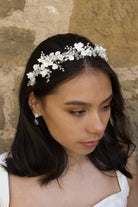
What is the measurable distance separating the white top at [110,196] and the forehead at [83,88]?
0.57m

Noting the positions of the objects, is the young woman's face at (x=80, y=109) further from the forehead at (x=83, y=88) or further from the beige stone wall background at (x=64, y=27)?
the beige stone wall background at (x=64, y=27)

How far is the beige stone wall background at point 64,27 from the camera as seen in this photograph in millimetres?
1475

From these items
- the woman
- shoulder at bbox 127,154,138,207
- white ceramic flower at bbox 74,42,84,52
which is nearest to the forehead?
the woman

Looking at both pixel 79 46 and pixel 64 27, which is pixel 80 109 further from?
pixel 64 27

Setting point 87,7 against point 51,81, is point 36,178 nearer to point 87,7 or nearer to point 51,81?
point 51,81

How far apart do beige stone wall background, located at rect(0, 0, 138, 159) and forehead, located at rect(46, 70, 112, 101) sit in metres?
0.55

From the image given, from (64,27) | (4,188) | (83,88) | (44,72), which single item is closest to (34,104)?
(44,72)

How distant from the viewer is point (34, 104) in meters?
1.23

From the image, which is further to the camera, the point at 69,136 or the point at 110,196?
the point at 110,196

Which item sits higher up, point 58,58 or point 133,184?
point 58,58

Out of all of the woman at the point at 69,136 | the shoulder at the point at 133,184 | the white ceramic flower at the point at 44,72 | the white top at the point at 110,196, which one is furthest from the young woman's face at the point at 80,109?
the shoulder at the point at 133,184

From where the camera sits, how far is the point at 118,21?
1499 millimetres

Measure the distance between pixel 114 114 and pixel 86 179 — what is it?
1.51ft

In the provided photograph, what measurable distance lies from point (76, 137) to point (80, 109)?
148 mm
